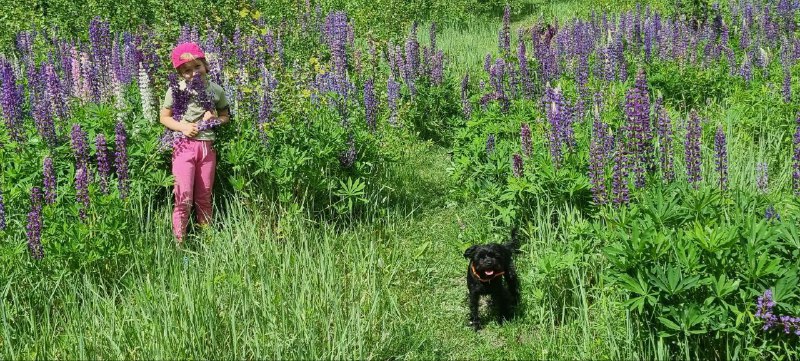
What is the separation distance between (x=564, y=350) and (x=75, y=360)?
2.14 metres

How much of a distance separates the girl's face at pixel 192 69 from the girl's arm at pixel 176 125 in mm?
248

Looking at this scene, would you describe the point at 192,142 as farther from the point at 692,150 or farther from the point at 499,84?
the point at 692,150

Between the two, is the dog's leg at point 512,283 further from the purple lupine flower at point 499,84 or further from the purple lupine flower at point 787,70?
the purple lupine flower at point 787,70

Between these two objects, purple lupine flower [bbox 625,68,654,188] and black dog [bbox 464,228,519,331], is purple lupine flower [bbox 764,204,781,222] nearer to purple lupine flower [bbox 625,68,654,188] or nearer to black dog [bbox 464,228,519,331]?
purple lupine flower [bbox 625,68,654,188]

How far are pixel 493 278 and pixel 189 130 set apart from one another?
2128 mm

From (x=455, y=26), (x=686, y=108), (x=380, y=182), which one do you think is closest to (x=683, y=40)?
(x=686, y=108)

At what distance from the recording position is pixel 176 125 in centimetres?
484

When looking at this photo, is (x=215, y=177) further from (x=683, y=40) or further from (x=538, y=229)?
(x=683, y=40)

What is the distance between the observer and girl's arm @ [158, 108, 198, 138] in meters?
4.80

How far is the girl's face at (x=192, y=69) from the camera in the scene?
16.0 feet

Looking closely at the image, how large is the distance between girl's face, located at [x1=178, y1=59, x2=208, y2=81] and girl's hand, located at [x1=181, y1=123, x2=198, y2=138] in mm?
306

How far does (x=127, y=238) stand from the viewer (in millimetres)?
Answer: 4320

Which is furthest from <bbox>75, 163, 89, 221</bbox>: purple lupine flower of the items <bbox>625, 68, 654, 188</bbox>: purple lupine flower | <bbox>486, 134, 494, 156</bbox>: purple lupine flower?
<bbox>625, 68, 654, 188</bbox>: purple lupine flower

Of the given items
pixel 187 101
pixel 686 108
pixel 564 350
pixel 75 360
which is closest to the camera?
pixel 75 360
